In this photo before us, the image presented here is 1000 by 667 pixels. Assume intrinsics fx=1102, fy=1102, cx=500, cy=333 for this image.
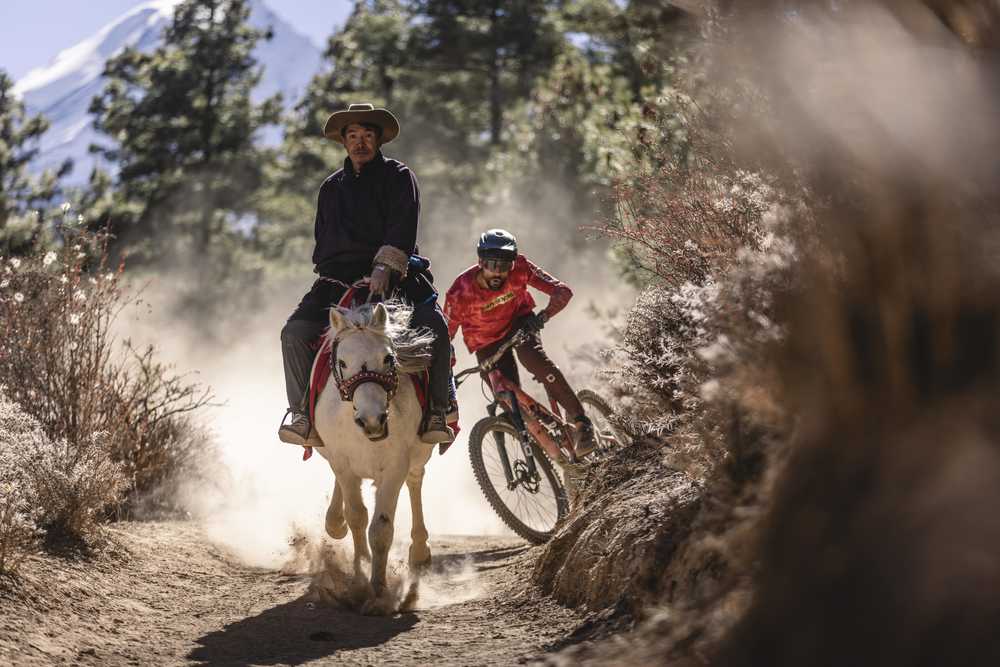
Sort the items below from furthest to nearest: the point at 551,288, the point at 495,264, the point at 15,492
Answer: the point at 551,288
the point at 495,264
the point at 15,492

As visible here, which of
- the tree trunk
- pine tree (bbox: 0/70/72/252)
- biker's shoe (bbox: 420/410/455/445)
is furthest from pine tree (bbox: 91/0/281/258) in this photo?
biker's shoe (bbox: 420/410/455/445)

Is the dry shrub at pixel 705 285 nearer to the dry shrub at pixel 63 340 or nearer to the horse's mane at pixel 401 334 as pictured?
the horse's mane at pixel 401 334

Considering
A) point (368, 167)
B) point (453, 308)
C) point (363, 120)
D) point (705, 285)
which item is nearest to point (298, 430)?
point (368, 167)

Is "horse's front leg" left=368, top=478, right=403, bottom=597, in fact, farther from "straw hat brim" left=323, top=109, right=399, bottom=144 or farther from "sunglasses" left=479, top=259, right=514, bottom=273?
"straw hat brim" left=323, top=109, right=399, bottom=144

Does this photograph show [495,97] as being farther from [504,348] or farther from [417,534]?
[417,534]

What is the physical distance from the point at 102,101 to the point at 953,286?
39083mm

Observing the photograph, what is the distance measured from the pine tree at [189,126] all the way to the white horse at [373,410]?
32.0m

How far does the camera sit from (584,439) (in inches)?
336

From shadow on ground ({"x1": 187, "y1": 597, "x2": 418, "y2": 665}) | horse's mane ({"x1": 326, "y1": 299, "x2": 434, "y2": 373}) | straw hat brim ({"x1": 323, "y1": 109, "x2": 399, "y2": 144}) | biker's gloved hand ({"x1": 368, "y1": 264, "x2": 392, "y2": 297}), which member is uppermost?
straw hat brim ({"x1": 323, "y1": 109, "x2": 399, "y2": 144})

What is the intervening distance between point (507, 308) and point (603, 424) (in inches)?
54.7

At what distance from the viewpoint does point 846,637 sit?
3.01 metres

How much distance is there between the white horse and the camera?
6.35m

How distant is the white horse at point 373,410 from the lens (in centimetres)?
635

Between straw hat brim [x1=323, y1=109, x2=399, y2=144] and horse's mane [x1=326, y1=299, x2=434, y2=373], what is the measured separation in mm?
1530
